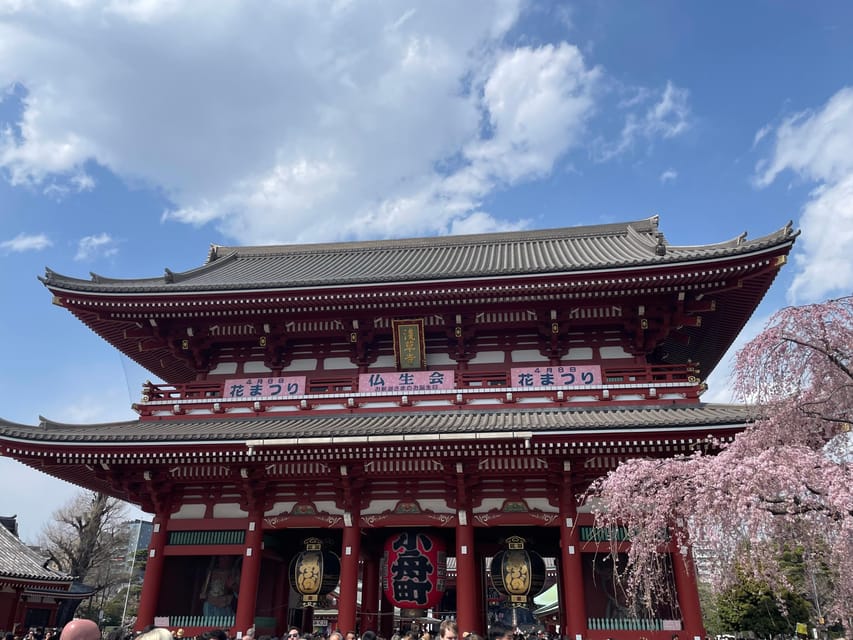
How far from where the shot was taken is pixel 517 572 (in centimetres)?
1334

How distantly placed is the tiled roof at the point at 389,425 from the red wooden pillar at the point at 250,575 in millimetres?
2424

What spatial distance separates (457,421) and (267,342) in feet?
20.1

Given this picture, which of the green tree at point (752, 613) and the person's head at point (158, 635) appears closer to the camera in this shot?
the person's head at point (158, 635)

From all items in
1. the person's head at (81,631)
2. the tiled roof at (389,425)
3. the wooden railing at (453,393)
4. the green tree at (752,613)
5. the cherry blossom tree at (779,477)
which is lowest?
the green tree at (752,613)

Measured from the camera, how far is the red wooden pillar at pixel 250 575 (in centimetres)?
1295

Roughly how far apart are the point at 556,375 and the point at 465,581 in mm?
5346

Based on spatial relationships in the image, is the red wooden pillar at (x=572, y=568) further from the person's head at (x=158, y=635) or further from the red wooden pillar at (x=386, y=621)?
the person's head at (x=158, y=635)

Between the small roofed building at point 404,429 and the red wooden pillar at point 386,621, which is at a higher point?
the small roofed building at point 404,429

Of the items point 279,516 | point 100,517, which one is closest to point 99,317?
point 279,516

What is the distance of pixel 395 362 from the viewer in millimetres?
15562

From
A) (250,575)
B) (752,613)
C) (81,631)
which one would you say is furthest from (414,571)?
(752,613)

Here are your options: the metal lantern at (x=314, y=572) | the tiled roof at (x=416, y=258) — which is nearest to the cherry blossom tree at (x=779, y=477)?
the tiled roof at (x=416, y=258)

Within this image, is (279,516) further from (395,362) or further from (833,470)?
(833,470)

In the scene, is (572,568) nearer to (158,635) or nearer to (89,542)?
(158,635)
